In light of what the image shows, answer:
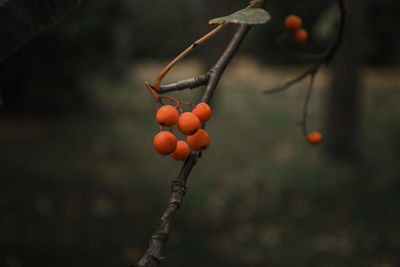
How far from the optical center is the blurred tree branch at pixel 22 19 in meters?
1.28

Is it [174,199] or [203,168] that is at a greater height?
[174,199]

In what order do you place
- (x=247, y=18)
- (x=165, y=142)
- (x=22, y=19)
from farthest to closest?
(x=22, y=19)
(x=165, y=142)
(x=247, y=18)

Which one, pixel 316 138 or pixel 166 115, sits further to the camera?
pixel 316 138

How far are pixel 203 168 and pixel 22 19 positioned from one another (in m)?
6.19

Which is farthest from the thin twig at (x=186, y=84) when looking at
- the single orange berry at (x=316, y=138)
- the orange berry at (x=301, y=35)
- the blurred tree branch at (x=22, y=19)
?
the orange berry at (x=301, y=35)

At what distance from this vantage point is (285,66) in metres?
15.6

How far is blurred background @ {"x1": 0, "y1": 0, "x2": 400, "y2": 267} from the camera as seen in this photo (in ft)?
16.3

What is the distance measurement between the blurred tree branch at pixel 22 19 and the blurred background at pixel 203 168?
3.42 feet

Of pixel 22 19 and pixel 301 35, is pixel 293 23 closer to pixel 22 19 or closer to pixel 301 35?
pixel 301 35

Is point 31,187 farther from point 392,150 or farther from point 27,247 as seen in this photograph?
point 392,150

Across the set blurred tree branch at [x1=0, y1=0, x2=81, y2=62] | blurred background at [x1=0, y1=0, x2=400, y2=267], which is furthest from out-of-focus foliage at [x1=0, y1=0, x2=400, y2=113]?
blurred tree branch at [x1=0, y1=0, x2=81, y2=62]

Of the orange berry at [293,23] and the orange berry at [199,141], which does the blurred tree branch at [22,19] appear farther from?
the orange berry at [293,23]

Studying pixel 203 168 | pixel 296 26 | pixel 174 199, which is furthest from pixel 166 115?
pixel 203 168

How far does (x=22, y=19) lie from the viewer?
1.31 metres
